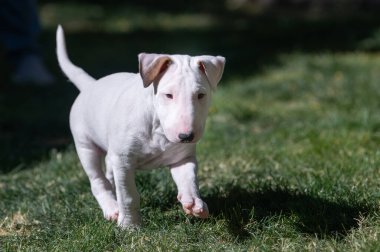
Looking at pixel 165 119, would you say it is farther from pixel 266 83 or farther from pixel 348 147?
pixel 266 83

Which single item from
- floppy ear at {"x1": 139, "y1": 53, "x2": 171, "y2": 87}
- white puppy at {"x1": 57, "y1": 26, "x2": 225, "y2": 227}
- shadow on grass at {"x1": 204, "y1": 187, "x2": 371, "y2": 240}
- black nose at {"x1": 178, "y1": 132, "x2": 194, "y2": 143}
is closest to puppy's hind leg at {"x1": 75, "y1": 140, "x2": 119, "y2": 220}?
white puppy at {"x1": 57, "y1": 26, "x2": 225, "y2": 227}

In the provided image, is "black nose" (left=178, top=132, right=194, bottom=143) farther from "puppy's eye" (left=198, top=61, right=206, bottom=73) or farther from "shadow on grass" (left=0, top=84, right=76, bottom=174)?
"shadow on grass" (left=0, top=84, right=76, bottom=174)

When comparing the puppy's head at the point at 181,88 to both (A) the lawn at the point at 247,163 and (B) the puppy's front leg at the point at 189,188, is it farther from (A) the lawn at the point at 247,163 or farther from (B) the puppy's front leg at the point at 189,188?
(A) the lawn at the point at 247,163

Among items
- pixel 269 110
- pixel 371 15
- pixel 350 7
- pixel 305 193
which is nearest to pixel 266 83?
pixel 269 110

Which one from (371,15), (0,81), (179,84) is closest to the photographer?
(179,84)

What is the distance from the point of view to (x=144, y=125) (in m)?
3.44

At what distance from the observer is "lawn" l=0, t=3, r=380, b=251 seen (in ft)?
11.6

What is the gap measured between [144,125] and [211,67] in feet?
1.31

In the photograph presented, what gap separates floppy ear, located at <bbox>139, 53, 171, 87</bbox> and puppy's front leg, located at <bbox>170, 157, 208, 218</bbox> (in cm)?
48

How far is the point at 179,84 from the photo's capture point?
3227 mm

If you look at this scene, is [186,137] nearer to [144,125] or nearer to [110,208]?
[144,125]

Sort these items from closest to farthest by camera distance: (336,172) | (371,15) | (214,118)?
(336,172) → (214,118) → (371,15)

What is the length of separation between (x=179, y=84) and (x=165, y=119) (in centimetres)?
16

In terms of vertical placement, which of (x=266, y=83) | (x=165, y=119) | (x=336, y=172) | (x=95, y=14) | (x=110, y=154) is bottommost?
(x=95, y=14)
